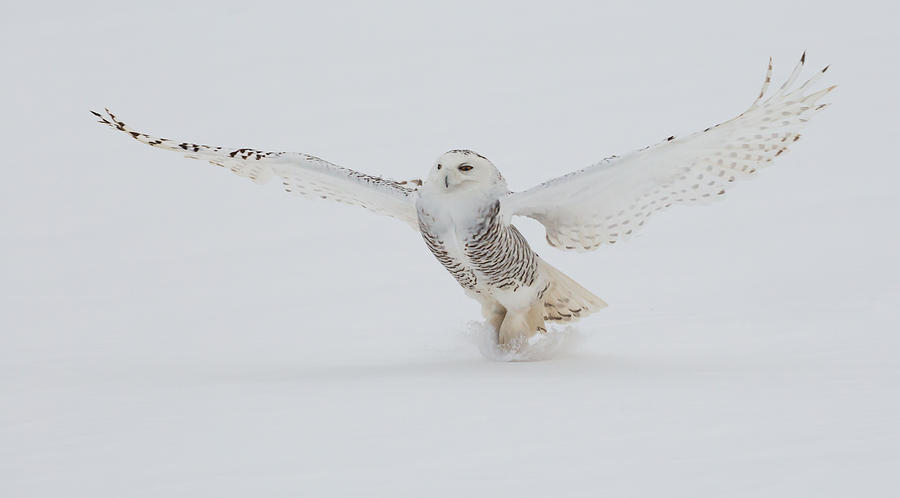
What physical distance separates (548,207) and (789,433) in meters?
1.87

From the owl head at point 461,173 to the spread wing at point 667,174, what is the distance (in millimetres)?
172

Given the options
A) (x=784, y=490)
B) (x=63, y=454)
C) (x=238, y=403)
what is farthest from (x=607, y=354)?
(x=63, y=454)

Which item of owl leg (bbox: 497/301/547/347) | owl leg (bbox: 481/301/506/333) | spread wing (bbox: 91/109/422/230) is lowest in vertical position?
owl leg (bbox: 497/301/547/347)

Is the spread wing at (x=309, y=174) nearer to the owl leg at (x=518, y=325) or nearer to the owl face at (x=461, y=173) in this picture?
the owl face at (x=461, y=173)

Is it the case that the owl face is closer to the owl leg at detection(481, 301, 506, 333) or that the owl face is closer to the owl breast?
the owl breast

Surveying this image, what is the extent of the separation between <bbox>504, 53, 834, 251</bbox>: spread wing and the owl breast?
15 centimetres

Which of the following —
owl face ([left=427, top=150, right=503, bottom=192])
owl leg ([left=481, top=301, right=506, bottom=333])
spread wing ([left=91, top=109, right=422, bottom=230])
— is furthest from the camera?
owl leg ([left=481, top=301, right=506, bottom=333])

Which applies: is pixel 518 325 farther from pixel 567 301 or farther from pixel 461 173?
pixel 461 173

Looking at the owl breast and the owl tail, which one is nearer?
the owl breast

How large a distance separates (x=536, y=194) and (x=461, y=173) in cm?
42

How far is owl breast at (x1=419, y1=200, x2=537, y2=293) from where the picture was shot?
214 inches

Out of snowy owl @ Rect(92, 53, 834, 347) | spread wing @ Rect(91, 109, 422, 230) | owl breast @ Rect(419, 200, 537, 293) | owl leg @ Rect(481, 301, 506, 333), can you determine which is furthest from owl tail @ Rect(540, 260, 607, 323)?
spread wing @ Rect(91, 109, 422, 230)

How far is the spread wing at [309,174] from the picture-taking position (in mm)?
5832

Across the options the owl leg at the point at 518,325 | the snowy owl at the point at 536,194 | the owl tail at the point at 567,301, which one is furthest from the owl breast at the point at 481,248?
the owl tail at the point at 567,301
